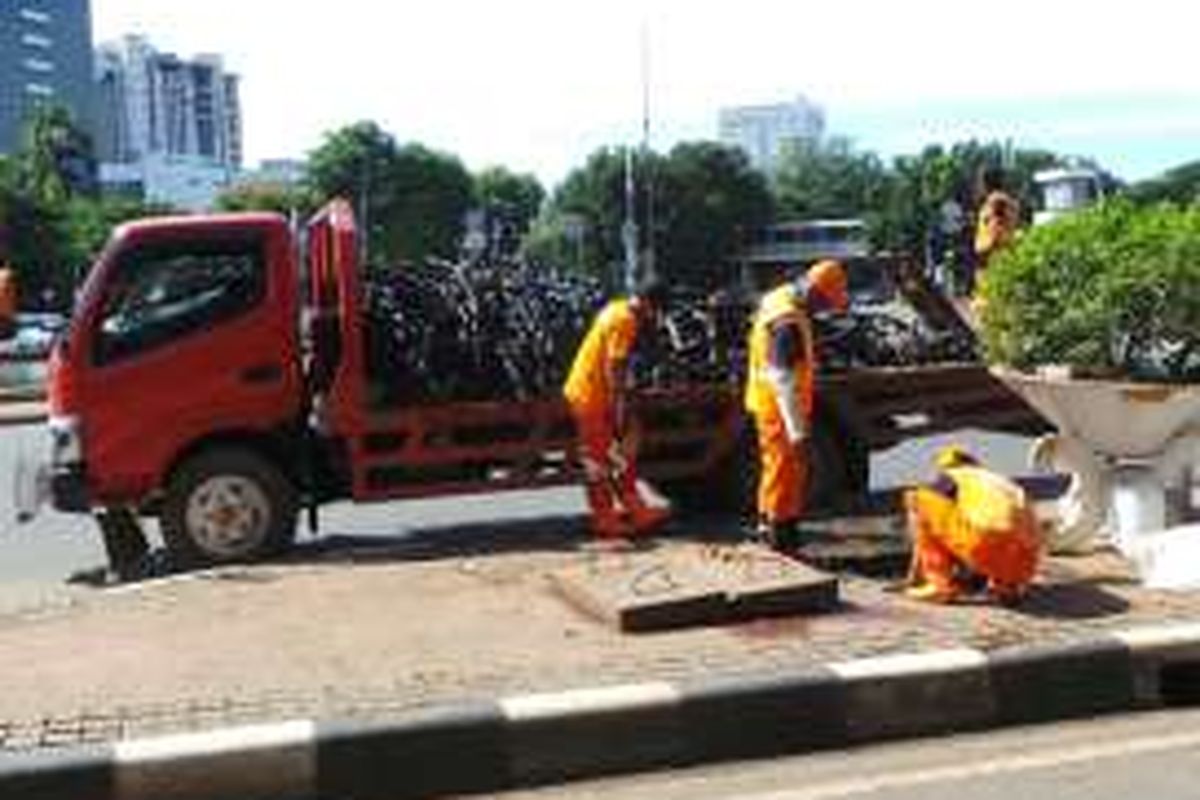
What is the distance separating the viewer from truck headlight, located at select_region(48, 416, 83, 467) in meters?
12.8

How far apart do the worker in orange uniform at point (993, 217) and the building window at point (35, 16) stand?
136 metres

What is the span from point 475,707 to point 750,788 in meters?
1.02

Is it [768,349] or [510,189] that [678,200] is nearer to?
[510,189]

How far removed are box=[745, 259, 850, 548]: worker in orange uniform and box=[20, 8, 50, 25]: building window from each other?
140982 millimetres

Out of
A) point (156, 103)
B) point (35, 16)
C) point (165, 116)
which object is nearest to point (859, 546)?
point (35, 16)

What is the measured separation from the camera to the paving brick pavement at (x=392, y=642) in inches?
331

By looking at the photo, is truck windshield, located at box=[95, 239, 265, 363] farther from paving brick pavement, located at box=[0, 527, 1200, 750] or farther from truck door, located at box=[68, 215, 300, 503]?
paving brick pavement, located at box=[0, 527, 1200, 750]

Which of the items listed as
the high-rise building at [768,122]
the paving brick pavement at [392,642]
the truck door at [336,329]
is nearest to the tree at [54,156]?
the high-rise building at [768,122]

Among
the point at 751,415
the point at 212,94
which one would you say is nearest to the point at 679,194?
the point at 212,94

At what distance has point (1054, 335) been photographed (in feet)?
36.1

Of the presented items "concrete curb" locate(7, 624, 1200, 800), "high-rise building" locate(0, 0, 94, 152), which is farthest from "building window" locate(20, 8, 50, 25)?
"concrete curb" locate(7, 624, 1200, 800)

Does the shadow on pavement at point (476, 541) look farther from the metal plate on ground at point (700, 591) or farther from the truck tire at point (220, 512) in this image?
the metal plate on ground at point (700, 591)

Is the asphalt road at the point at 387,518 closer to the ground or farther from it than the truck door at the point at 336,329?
closer to the ground

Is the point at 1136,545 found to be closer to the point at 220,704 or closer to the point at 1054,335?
the point at 1054,335
